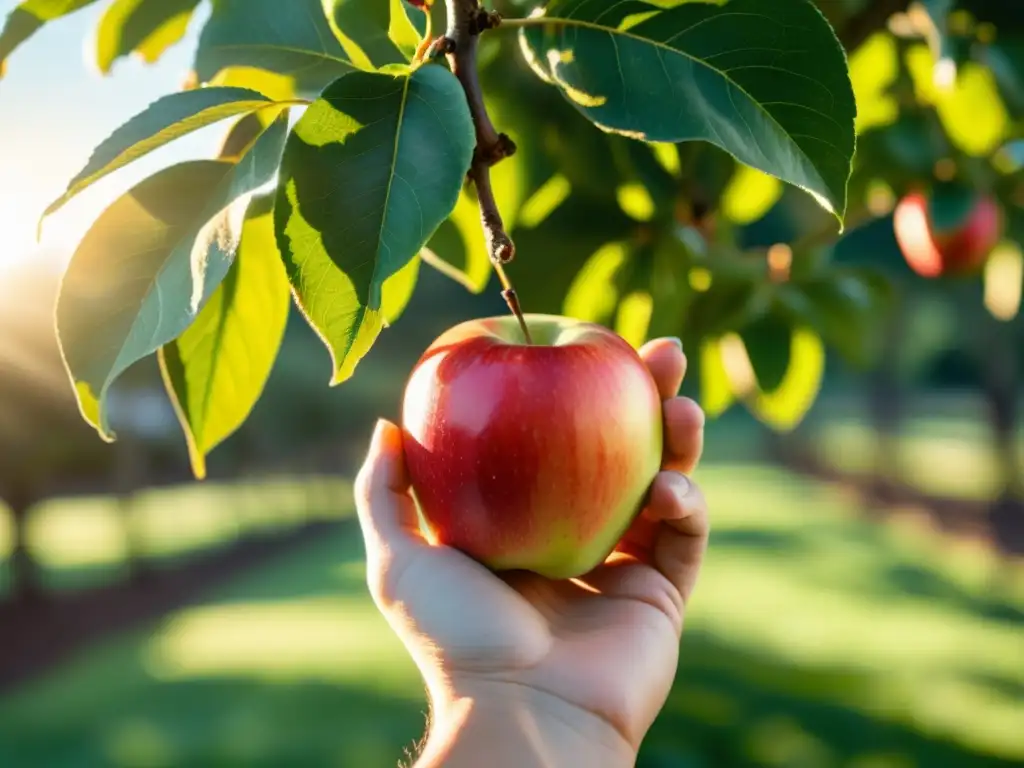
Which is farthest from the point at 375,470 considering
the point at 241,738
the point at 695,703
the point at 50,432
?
the point at 50,432

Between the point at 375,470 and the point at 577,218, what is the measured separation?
1.34ft

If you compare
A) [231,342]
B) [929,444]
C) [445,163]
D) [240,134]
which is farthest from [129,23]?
[929,444]

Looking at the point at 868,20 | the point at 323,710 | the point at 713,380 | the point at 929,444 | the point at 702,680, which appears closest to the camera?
the point at 868,20

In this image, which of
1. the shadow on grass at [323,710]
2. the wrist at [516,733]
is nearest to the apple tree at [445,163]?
the wrist at [516,733]

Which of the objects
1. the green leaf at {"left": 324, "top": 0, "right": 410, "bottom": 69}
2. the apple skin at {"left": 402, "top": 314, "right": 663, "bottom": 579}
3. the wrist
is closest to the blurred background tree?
the green leaf at {"left": 324, "top": 0, "right": 410, "bottom": 69}

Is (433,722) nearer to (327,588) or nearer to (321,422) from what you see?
(327,588)

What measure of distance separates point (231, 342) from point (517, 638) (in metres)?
0.46

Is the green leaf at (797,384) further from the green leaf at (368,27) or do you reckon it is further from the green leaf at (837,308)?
the green leaf at (368,27)

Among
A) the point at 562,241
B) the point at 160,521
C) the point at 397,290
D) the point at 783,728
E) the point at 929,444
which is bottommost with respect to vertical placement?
the point at 929,444

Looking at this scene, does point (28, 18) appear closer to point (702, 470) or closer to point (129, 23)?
point (129, 23)

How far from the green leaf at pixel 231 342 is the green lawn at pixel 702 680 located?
6.52 metres

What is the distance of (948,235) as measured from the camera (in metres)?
1.67

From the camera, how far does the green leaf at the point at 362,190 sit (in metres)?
0.64

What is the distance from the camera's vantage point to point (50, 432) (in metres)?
9.89
